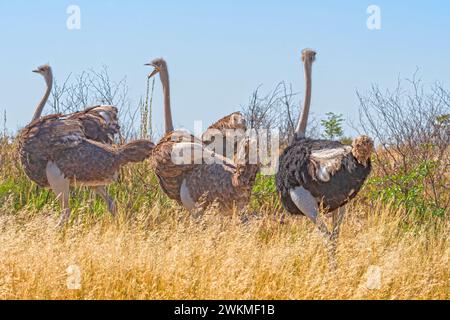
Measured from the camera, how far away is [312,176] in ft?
22.6

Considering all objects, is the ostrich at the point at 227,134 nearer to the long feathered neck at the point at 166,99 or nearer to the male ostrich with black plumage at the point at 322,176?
the male ostrich with black plumage at the point at 322,176

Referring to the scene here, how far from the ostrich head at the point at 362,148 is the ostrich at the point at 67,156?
2.54 metres

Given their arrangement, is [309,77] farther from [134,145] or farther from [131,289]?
[131,289]

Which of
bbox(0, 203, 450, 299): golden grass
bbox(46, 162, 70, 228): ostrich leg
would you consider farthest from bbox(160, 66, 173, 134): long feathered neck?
bbox(0, 203, 450, 299): golden grass

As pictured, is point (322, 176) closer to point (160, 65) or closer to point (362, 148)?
point (362, 148)

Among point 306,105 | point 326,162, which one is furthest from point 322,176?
point 306,105

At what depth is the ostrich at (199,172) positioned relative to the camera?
728cm

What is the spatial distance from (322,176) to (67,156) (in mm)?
2788

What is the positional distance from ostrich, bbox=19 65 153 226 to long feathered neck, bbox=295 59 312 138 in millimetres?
1453

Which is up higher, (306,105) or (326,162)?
(306,105)

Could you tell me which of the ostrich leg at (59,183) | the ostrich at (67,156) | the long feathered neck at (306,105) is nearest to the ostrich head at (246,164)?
the long feathered neck at (306,105)

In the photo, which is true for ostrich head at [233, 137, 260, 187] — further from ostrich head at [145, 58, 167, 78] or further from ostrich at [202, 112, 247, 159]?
ostrich head at [145, 58, 167, 78]

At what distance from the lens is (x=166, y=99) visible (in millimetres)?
9141
